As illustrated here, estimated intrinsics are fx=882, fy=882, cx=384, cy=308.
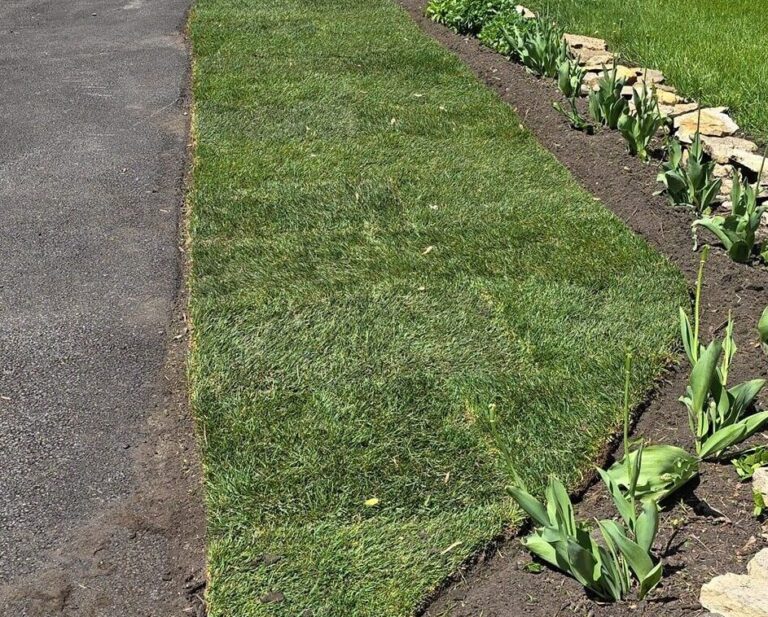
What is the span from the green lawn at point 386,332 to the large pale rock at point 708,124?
27.4 inches

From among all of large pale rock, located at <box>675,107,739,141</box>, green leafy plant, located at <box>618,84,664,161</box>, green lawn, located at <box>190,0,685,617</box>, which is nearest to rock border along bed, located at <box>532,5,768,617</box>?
large pale rock, located at <box>675,107,739,141</box>

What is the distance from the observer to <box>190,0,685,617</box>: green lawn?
281 centimetres

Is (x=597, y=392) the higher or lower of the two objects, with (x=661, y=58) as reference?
lower

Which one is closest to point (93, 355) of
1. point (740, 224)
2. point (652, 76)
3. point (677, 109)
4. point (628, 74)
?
point (740, 224)

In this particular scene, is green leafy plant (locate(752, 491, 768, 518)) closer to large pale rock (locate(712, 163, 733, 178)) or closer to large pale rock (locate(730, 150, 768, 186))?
large pale rock (locate(730, 150, 768, 186))

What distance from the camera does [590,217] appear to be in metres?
4.79

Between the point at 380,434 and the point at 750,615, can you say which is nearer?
the point at 750,615

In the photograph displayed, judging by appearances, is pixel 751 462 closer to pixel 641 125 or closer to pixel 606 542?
pixel 606 542

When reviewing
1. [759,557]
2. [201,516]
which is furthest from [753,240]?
[201,516]

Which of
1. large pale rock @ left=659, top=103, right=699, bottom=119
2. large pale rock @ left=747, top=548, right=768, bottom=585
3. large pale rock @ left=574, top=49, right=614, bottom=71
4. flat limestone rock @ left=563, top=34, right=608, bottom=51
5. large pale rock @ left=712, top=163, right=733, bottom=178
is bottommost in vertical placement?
large pale rock @ left=747, top=548, right=768, bottom=585

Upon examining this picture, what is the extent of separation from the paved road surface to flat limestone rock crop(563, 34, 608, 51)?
10.3 feet

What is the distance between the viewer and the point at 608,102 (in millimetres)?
5465

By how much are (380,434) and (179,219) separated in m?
2.35

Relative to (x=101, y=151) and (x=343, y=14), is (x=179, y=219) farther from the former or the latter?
(x=343, y=14)
